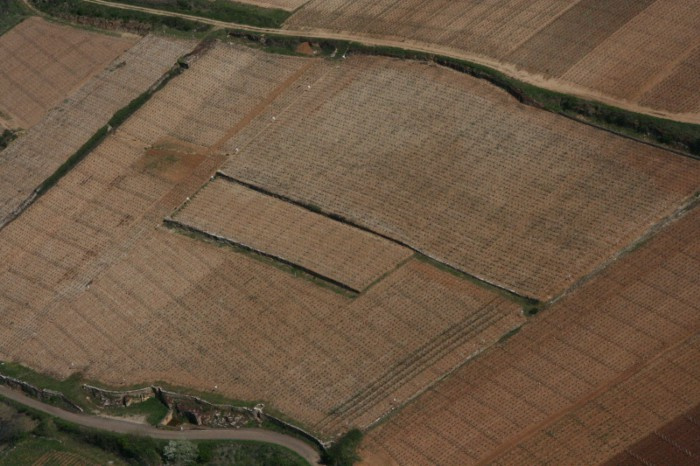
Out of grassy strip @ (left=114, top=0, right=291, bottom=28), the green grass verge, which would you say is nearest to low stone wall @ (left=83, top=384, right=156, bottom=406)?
the green grass verge

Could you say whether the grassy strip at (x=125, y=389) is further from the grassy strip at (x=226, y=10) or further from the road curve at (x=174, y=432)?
the grassy strip at (x=226, y=10)

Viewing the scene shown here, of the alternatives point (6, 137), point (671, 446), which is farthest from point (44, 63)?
point (671, 446)

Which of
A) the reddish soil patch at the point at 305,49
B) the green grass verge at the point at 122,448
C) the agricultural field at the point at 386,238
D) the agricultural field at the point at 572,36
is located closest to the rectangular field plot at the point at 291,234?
the agricultural field at the point at 386,238

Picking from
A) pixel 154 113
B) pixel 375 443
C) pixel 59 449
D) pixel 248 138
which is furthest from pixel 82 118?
pixel 375 443

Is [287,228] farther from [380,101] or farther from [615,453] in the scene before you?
[615,453]

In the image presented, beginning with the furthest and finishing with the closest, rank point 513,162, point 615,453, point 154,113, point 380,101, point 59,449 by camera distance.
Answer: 1. point 154,113
2. point 380,101
3. point 513,162
4. point 59,449
5. point 615,453

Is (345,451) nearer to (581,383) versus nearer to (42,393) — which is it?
(581,383)
